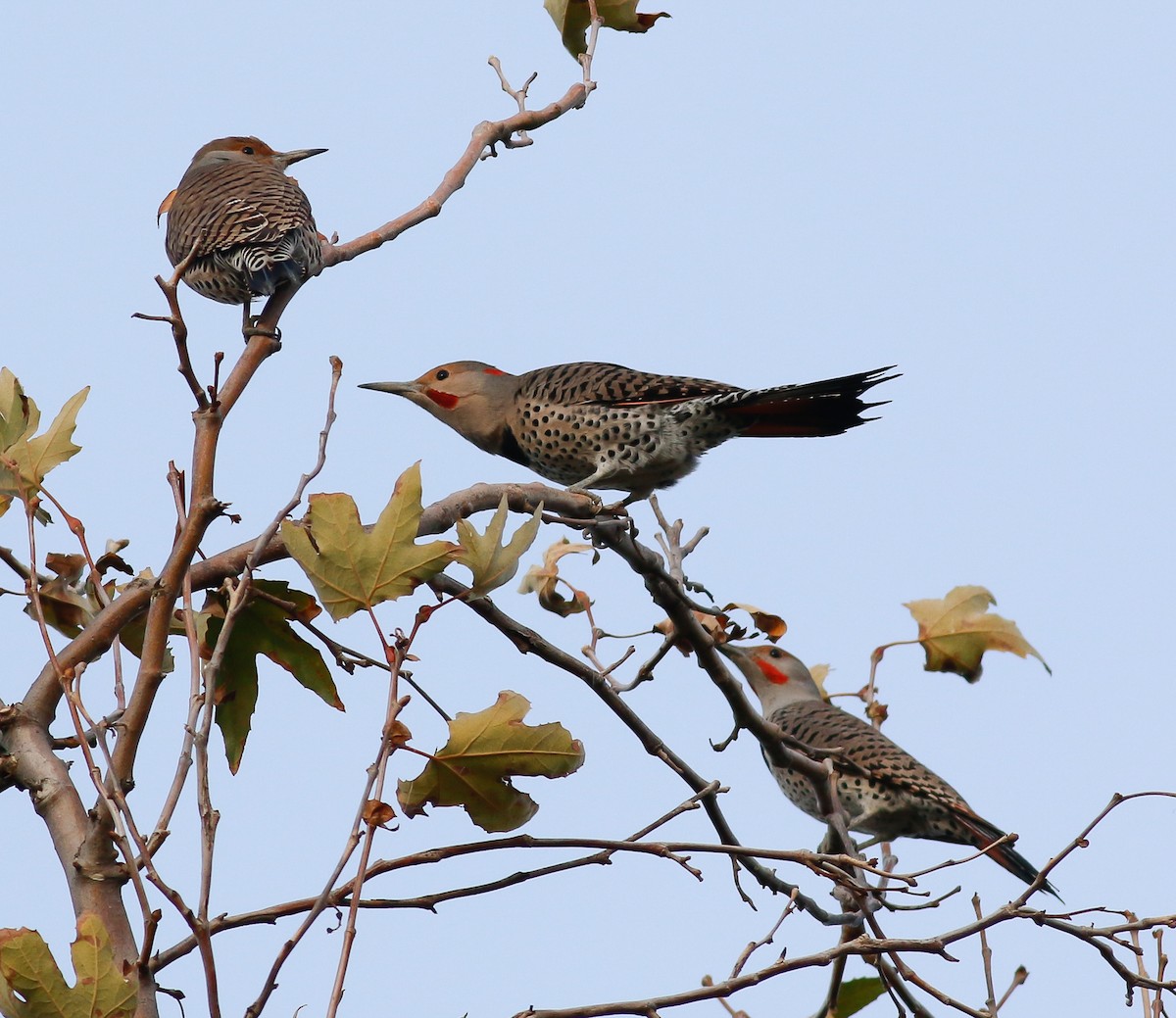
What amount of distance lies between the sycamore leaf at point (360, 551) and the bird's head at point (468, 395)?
3062mm

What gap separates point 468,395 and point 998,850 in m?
2.35

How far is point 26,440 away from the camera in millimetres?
2332

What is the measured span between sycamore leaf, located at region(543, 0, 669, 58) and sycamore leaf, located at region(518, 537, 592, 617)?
1.46 metres

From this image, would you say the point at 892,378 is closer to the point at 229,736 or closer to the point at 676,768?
the point at 676,768

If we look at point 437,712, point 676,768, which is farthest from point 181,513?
point 676,768

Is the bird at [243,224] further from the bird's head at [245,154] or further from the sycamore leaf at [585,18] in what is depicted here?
the sycamore leaf at [585,18]

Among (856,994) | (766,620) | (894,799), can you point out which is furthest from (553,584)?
(894,799)

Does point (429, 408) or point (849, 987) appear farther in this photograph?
point (429, 408)

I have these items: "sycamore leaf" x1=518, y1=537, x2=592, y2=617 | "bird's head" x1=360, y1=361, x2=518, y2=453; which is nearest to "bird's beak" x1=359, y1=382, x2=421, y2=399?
"bird's head" x1=360, y1=361, x2=518, y2=453

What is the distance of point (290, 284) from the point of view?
4012 mm

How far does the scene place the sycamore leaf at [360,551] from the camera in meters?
1.98

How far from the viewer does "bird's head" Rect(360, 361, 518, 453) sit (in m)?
5.09

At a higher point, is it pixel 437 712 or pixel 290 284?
pixel 290 284

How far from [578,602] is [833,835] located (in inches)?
41.3
